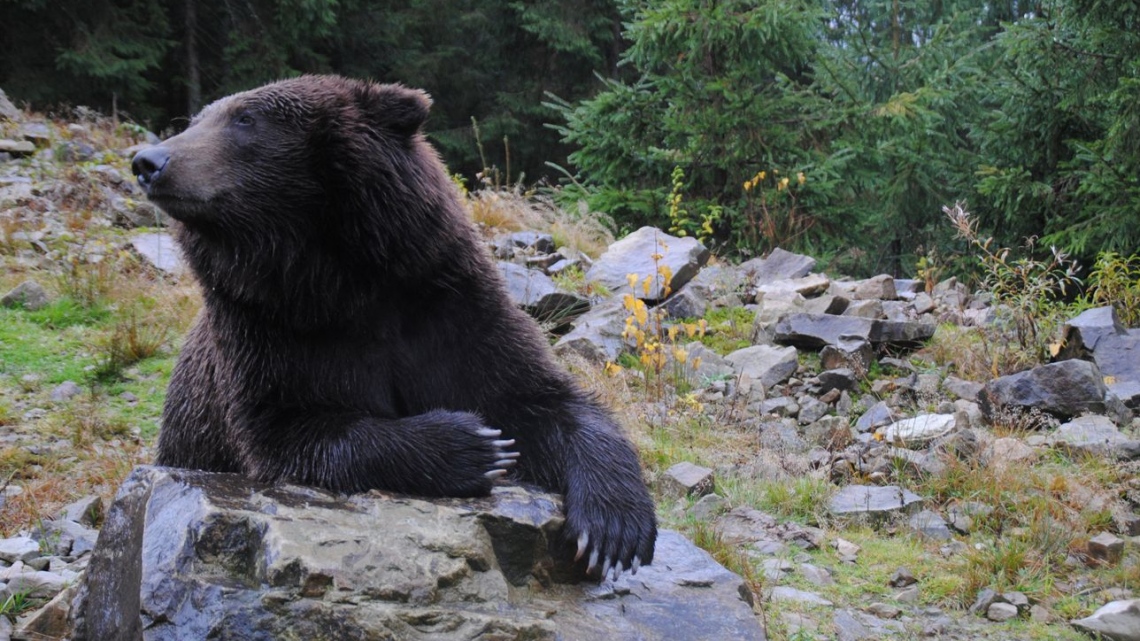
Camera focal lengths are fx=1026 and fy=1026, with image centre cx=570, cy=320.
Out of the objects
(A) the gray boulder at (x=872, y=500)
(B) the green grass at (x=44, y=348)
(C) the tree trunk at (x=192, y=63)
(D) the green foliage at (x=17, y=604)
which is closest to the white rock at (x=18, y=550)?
(D) the green foliage at (x=17, y=604)

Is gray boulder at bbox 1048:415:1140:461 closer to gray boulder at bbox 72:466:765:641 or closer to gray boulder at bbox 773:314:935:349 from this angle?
gray boulder at bbox 773:314:935:349

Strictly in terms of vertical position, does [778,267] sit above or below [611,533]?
above

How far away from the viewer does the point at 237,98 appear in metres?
3.53

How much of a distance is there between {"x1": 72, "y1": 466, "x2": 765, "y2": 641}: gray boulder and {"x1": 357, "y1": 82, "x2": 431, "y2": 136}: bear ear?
128 cm

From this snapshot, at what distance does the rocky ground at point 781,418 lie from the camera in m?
4.13

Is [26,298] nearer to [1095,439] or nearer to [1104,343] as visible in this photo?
[1095,439]

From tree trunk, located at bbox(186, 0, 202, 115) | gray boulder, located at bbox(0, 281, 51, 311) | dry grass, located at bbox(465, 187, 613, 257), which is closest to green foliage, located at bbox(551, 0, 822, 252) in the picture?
dry grass, located at bbox(465, 187, 613, 257)

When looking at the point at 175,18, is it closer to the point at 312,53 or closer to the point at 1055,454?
the point at 312,53

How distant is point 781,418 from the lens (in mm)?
6367

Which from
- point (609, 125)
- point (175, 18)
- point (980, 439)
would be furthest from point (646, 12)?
point (175, 18)

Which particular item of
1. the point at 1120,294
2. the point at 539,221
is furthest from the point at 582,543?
the point at 539,221

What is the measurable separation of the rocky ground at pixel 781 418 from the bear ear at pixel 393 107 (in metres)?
1.88

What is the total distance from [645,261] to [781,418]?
271 centimetres

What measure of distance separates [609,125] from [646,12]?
137cm
